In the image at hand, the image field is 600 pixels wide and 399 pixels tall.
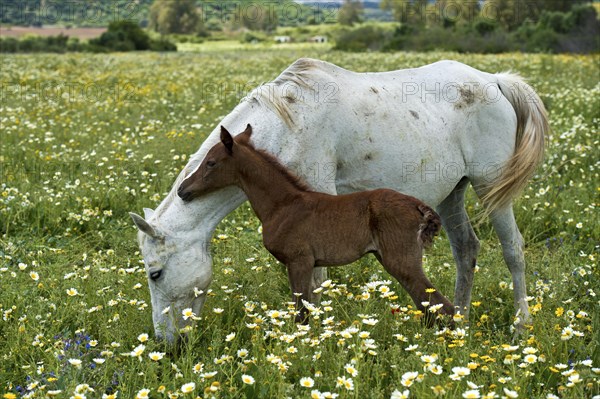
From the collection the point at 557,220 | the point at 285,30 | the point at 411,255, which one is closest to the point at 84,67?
the point at 557,220

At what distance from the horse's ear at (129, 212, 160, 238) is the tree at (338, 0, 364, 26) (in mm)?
52441

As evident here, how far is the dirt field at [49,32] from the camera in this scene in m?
46.6

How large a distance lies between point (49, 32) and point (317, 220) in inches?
2011

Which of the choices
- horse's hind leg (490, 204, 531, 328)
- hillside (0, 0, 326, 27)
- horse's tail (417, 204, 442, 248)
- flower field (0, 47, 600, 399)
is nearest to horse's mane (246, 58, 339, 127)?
horse's tail (417, 204, 442, 248)

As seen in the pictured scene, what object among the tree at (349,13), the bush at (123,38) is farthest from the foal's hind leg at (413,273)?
the tree at (349,13)

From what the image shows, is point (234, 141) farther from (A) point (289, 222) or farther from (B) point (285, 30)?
(B) point (285, 30)

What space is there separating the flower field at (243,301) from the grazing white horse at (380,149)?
13.6 inches

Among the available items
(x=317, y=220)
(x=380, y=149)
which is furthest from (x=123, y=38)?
(x=317, y=220)

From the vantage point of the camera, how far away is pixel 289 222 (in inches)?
166

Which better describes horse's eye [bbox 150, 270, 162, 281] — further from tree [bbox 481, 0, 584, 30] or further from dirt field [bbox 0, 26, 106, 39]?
dirt field [bbox 0, 26, 106, 39]

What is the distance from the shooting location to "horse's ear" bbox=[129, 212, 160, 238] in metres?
4.31

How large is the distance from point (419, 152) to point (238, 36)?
61.8 m

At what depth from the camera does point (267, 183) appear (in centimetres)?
427

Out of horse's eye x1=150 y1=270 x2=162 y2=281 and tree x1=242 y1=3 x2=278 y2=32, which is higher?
tree x1=242 y1=3 x2=278 y2=32
